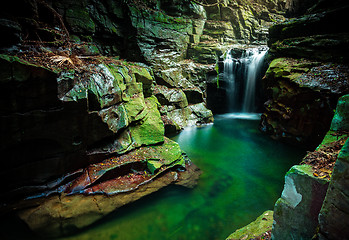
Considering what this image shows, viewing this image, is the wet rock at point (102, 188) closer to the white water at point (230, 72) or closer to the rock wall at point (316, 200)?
the rock wall at point (316, 200)

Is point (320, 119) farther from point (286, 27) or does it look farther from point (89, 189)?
point (89, 189)

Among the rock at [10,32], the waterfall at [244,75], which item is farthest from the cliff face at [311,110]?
the rock at [10,32]

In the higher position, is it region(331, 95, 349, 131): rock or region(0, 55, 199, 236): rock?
region(331, 95, 349, 131): rock

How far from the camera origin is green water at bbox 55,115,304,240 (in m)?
4.52

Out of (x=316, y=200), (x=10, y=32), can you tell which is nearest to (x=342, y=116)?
(x=316, y=200)

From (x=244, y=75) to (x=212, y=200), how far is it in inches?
543

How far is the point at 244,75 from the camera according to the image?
1619 centimetres

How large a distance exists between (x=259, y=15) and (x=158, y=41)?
1631cm

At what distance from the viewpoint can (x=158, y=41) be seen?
45.4ft

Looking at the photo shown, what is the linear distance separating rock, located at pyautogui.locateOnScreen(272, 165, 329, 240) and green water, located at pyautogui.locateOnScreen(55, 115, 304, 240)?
2720 millimetres

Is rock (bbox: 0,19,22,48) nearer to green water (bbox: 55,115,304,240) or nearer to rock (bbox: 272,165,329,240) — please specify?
green water (bbox: 55,115,304,240)

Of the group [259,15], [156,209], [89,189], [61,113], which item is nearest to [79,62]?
[61,113]

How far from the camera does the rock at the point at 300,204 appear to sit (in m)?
1.95

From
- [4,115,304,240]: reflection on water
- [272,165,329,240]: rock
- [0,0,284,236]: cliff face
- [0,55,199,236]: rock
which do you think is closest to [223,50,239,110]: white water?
[4,115,304,240]: reflection on water
